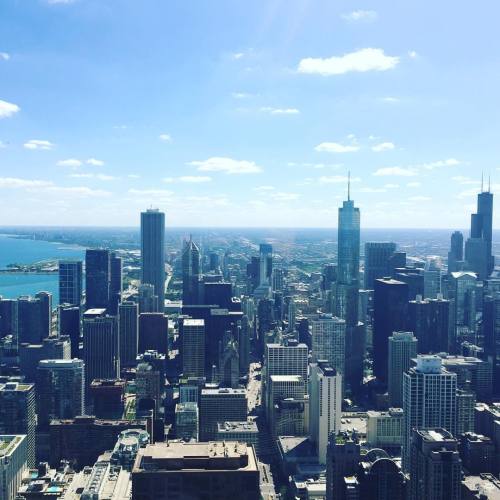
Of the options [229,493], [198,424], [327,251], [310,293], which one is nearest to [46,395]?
[198,424]

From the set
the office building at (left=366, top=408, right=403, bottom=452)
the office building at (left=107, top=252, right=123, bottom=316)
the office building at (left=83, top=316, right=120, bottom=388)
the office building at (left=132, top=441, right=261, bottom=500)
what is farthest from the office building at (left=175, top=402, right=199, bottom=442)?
the office building at (left=107, top=252, right=123, bottom=316)

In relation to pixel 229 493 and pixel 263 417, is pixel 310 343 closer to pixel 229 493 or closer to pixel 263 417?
pixel 263 417

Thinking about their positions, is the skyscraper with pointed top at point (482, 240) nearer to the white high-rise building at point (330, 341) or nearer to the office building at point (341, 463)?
the white high-rise building at point (330, 341)

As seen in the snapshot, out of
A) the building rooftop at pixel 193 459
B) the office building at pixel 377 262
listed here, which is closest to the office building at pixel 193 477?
the building rooftop at pixel 193 459

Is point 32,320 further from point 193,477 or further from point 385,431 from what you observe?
point 193,477

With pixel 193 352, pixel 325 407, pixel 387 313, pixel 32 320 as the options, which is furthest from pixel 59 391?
pixel 387 313

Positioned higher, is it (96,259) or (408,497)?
(96,259)
